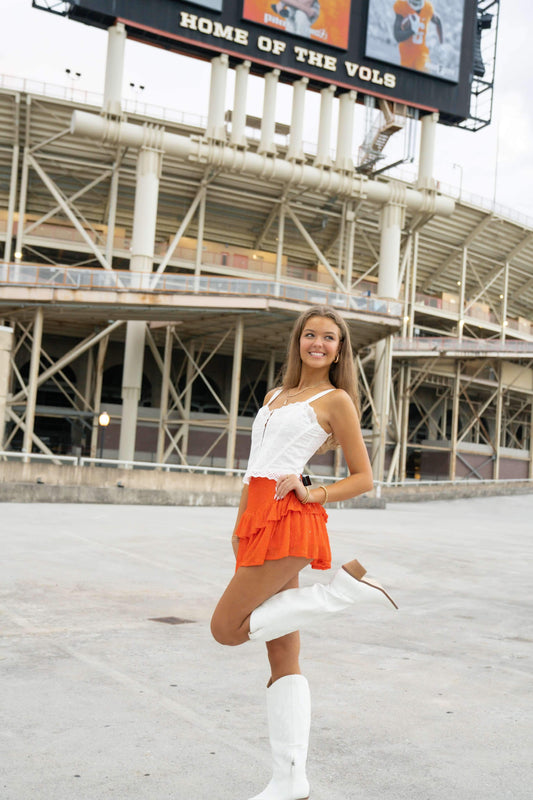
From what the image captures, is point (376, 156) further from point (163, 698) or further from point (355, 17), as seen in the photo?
point (163, 698)

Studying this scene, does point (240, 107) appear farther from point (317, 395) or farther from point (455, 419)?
point (317, 395)

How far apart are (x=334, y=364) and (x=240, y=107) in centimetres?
3589

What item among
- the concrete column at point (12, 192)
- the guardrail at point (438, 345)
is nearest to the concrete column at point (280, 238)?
the guardrail at point (438, 345)

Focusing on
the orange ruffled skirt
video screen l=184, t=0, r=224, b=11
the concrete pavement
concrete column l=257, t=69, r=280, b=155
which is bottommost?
the concrete pavement

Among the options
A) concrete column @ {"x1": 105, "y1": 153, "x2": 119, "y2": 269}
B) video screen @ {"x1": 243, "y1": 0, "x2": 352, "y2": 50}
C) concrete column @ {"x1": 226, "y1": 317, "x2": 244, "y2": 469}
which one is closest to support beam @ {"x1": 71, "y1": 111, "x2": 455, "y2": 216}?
concrete column @ {"x1": 105, "y1": 153, "x2": 119, "y2": 269}

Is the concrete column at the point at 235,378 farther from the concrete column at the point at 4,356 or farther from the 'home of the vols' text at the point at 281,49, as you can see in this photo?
the 'home of the vols' text at the point at 281,49

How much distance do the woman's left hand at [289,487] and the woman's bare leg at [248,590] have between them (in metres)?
0.23

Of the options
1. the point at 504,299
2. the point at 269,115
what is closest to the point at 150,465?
the point at 269,115

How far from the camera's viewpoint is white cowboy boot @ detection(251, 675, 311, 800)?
282 centimetres

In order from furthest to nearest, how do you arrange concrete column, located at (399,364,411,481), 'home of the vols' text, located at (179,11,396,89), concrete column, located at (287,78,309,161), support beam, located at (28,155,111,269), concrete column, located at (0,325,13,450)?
concrete column, located at (399,364,411,481), concrete column, located at (287,78,309,161), 'home of the vols' text, located at (179,11,396,89), support beam, located at (28,155,111,269), concrete column, located at (0,325,13,450)

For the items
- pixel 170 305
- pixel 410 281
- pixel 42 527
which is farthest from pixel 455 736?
pixel 410 281

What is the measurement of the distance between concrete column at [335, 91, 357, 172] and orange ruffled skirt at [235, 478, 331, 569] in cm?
3716

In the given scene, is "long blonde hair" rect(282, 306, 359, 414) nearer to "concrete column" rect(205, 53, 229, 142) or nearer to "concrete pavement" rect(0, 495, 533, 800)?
"concrete pavement" rect(0, 495, 533, 800)

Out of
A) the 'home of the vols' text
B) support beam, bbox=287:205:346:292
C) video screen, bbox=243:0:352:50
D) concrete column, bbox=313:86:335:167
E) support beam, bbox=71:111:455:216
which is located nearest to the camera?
support beam, bbox=71:111:455:216
